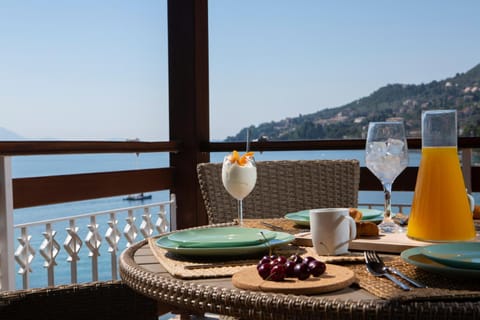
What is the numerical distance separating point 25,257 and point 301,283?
7.54ft

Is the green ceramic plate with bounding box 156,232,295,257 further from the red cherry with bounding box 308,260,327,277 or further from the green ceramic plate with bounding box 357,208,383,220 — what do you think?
the green ceramic plate with bounding box 357,208,383,220

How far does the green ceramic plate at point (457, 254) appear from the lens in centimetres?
86

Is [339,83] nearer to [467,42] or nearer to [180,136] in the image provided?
[467,42]

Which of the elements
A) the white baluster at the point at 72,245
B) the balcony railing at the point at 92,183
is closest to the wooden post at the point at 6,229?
the balcony railing at the point at 92,183

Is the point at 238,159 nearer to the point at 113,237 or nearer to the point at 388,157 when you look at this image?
the point at 388,157

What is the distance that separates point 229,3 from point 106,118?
21.4 ft

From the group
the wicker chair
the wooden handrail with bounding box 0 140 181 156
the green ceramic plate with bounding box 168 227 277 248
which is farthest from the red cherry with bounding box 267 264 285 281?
the wooden handrail with bounding box 0 140 181 156

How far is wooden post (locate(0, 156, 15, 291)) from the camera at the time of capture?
223 cm

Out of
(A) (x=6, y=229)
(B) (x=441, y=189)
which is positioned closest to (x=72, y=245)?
(A) (x=6, y=229)

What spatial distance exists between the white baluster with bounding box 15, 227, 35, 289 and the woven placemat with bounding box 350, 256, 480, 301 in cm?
216

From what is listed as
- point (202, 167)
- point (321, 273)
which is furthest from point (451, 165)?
point (202, 167)

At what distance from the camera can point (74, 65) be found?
2156 centimetres

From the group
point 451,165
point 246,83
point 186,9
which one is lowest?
point 451,165

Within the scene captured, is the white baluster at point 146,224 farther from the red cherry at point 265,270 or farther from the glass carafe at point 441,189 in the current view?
the red cherry at point 265,270
